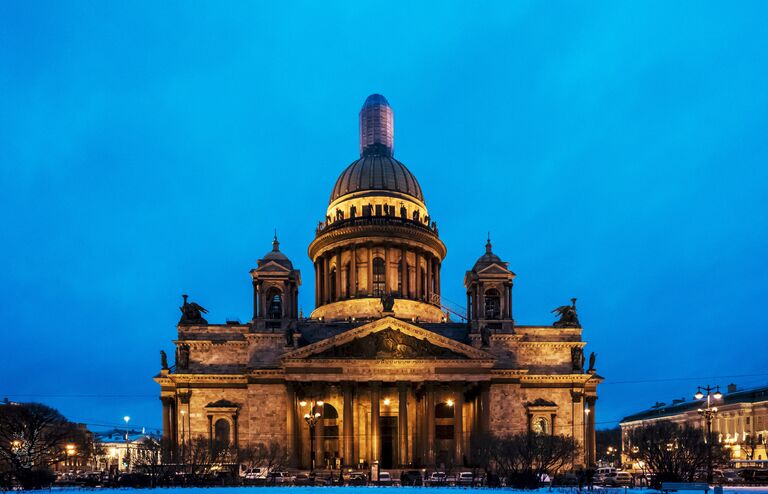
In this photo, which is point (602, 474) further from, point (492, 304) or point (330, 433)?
point (330, 433)

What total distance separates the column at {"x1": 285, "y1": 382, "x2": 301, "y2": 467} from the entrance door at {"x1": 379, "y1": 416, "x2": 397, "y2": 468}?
330 inches

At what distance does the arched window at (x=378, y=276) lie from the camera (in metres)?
80.8

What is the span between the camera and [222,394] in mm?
66812

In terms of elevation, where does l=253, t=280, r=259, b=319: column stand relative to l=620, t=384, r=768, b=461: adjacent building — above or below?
above

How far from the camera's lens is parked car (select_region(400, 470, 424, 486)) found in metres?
52.0

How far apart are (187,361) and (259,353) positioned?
20.1ft

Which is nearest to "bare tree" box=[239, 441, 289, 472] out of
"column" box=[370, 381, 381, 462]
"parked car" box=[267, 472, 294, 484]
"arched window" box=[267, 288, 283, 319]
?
"parked car" box=[267, 472, 294, 484]

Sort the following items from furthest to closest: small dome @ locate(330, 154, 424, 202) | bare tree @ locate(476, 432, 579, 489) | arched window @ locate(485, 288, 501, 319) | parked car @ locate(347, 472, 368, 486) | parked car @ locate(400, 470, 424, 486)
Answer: small dome @ locate(330, 154, 424, 202)
arched window @ locate(485, 288, 501, 319)
parked car @ locate(400, 470, 424, 486)
parked car @ locate(347, 472, 368, 486)
bare tree @ locate(476, 432, 579, 489)

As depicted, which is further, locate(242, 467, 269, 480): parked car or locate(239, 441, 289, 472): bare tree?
locate(239, 441, 289, 472): bare tree

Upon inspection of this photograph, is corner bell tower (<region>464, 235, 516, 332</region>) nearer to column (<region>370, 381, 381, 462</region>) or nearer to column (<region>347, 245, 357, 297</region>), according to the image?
column (<region>370, 381, 381, 462</region>)

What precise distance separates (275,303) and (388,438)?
50.8ft

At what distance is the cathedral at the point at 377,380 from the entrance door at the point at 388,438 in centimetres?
10

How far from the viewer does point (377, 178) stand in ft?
283

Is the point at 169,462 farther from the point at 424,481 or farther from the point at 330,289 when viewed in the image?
the point at 330,289
